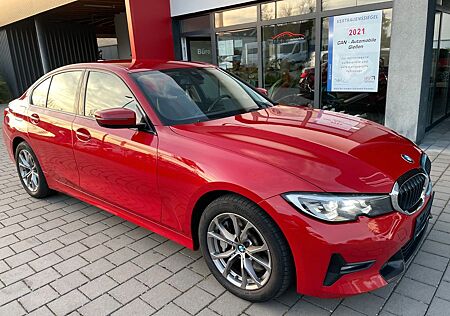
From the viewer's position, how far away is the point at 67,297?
103 inches

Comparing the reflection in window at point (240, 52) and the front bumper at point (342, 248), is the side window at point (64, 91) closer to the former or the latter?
the front bumper at point (342, 248)

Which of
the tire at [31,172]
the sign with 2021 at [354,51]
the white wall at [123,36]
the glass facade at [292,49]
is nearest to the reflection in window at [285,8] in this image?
the glass facade at [292,49]

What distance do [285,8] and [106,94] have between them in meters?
5.21

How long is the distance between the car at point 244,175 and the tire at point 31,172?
63 centimetres

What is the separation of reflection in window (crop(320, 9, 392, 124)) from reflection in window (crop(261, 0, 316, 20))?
1.63 ft

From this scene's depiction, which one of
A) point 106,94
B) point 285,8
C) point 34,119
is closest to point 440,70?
point 285,8

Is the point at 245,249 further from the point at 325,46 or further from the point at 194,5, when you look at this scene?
the point at 194,5

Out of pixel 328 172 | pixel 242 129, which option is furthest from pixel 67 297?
pixel 328 172

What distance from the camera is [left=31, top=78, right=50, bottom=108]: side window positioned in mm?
4144

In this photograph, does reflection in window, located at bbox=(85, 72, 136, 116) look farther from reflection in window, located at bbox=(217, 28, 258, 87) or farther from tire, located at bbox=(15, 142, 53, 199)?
reflection in window, located at bbox=(217, 28, 258, 87)

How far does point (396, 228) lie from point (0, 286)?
2.92m

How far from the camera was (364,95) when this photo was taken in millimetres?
6590

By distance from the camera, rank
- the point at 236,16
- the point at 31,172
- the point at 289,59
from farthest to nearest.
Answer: the point at 236,16, the point at 289,59, the point at 31,172

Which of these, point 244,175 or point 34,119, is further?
point 34,119
